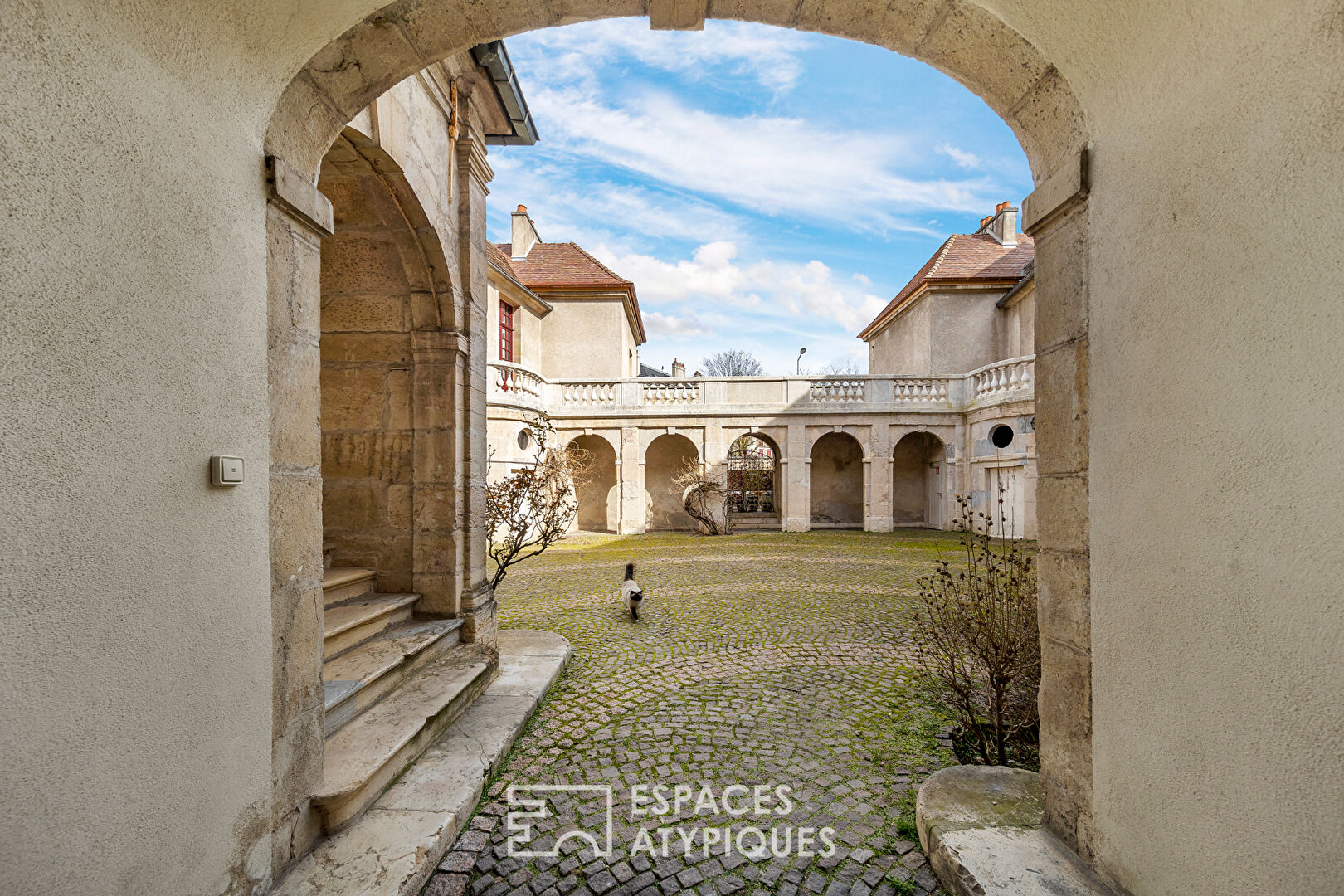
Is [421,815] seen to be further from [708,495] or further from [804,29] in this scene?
[708,495]

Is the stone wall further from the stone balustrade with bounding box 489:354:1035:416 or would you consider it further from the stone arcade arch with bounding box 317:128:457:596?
the stone balustrade with bounding box 489:354:1035:416

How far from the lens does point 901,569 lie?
9445 millimetres

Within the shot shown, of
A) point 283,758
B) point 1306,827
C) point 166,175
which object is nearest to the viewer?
point 1306,827

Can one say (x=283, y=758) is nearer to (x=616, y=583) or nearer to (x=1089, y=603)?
(x=1089, y=603)

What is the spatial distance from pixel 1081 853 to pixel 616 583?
714 cm

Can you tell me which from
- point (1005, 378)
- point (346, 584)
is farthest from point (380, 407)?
point (1005, 378)

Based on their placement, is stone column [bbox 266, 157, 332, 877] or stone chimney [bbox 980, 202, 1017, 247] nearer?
stone column [bbox 266, 157, 332, 877]

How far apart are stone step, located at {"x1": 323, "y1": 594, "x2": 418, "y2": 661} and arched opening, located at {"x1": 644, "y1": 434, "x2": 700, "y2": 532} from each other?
1371 centimetres

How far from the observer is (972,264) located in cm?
1848

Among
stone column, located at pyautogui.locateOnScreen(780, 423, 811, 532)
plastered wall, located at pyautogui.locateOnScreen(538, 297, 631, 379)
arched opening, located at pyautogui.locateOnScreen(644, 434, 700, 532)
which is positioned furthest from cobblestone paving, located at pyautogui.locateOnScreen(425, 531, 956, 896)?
plastered wall, located at pyautogui.locateOnScreen(538, 297, 631, 379)

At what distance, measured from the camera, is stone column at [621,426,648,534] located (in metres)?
15.9

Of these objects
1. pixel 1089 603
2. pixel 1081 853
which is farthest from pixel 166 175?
pixel 1081 853

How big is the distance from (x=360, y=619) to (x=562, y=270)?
665 inches

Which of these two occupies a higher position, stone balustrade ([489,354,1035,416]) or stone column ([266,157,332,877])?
stone balustrade ([489,354,1035,416])
